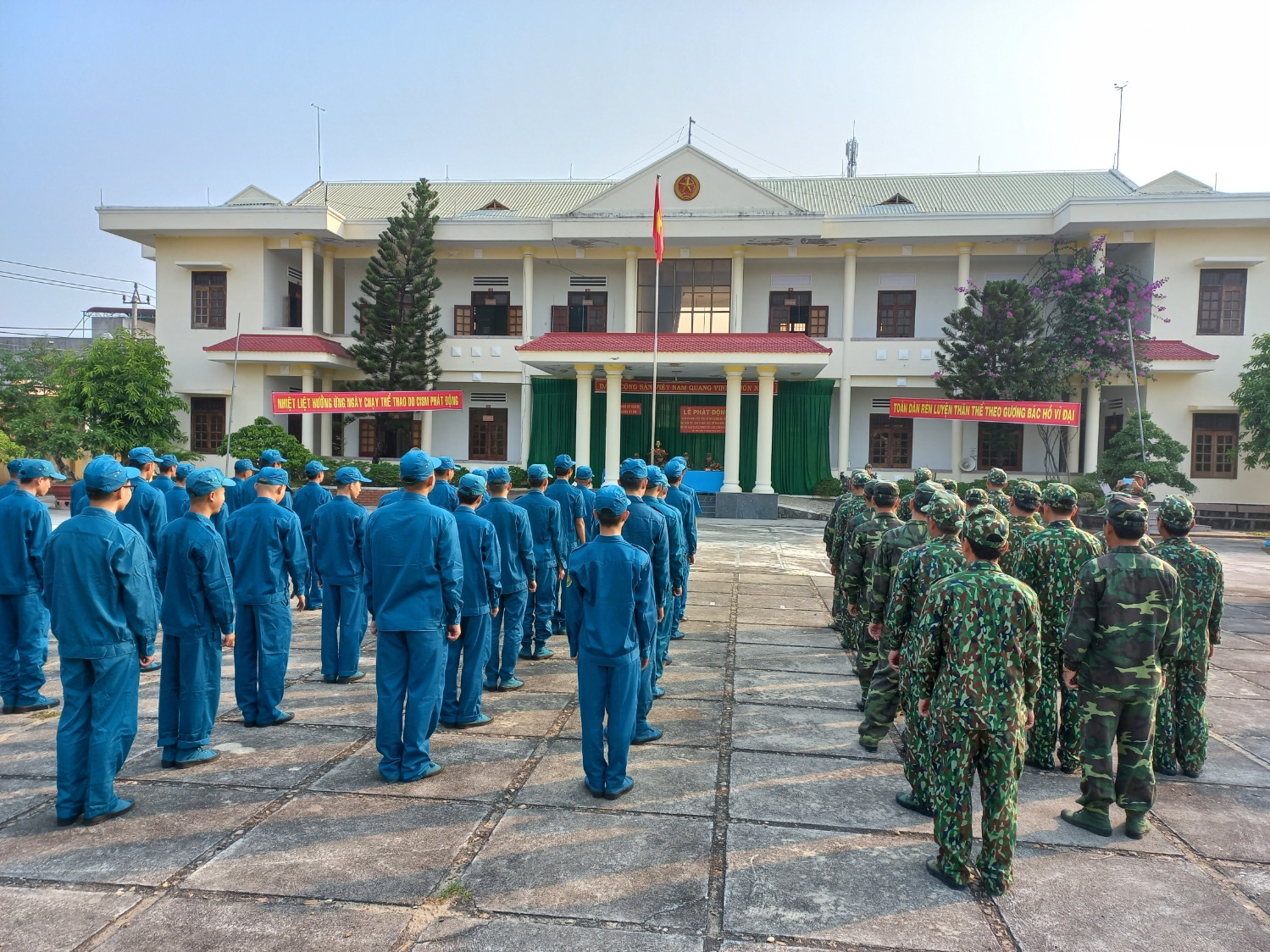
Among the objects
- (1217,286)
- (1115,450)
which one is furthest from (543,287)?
(1217,286)

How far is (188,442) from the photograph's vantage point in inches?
906

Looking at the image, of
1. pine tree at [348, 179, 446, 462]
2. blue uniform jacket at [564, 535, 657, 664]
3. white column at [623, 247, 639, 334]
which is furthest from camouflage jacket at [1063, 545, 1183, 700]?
pine tree at [348, 179, 446, 462]

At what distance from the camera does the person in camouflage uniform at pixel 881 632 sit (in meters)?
4.75

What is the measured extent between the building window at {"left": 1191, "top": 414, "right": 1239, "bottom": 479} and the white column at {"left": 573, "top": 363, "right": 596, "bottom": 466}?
634 inches

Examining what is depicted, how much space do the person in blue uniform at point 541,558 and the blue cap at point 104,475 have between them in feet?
11.0

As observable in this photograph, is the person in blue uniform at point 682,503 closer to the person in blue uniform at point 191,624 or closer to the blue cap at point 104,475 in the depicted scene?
the person in blue uniform at point 191,624

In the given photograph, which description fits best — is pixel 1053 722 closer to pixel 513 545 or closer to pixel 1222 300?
pixel 513 545

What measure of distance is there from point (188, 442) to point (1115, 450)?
82.5 feet

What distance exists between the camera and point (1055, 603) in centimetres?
477

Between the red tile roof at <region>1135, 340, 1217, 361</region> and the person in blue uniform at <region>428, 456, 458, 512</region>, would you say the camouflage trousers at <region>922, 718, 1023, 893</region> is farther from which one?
the red tile roof at <region>1135, 340, 1217, 361</region>

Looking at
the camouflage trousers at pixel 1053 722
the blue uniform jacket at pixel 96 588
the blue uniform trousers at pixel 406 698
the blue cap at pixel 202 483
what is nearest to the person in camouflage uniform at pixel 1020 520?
the camouflage trousers at pixel 1053 722

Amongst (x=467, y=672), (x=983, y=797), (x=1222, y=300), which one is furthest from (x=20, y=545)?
(x=1222, y=300)

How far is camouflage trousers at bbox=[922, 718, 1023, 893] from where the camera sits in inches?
129

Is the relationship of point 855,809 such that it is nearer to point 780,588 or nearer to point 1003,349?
point 780,588
